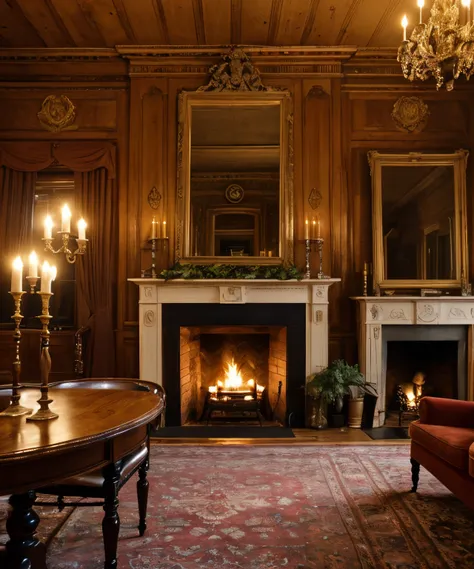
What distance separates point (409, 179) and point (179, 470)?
346cm

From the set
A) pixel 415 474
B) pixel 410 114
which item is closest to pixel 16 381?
pixel 415 474

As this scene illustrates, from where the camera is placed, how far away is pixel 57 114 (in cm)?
494

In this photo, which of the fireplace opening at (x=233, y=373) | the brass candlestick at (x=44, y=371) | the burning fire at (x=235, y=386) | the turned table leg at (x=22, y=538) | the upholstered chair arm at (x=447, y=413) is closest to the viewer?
the turned table leg at (x=22, y=538)

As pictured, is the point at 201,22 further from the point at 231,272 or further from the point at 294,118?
the point at 231,272

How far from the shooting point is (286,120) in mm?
4855

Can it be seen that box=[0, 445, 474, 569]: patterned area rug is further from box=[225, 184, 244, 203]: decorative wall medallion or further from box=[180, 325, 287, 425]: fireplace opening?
box=[225, 184, 244, 203]: decorative wall medallion

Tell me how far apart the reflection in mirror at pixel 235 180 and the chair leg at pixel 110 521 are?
305cm

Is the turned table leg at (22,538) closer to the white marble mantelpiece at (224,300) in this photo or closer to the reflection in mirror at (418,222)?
the white marble mantelpiece at (224,300)

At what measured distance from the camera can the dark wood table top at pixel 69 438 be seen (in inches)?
57.2

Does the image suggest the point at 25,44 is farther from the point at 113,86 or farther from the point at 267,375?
the point at 267,375

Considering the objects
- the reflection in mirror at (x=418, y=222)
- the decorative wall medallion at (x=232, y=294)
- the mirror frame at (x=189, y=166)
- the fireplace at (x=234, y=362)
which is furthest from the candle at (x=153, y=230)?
the reflection in mirror at (x=418, y=222)

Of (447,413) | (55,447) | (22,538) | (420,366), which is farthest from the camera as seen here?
(420,366)

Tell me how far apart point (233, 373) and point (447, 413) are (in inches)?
103

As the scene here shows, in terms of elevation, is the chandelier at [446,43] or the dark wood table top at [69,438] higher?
the chandelier at [446,43]
